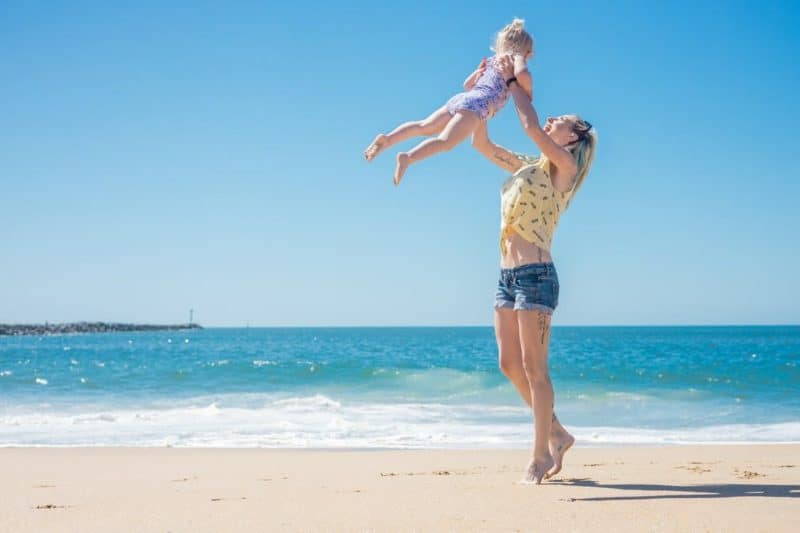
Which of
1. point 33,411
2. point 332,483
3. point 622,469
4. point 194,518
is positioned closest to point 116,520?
point 194,518

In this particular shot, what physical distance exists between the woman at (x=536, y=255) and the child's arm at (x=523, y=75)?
0.03 metres

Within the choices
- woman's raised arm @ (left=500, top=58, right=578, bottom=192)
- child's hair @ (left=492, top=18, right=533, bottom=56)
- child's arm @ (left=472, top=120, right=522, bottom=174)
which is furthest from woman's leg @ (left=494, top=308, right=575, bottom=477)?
child's hair @ (left=492, top=18, right=533, bottom=56)

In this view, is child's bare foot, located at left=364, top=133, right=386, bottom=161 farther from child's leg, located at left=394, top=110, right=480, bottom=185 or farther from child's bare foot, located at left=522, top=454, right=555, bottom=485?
child's bare foot, located at left=522, top=454, right=555, bottom=485

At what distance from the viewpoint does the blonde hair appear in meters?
4.41

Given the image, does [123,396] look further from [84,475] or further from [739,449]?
[739,449]

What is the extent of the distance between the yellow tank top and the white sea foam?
4620 millimetres

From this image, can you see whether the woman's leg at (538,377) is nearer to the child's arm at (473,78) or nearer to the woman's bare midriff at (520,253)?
the woman's bare midriff at (520,253)

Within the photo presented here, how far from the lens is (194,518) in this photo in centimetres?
363

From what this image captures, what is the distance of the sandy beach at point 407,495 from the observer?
11.1 ft

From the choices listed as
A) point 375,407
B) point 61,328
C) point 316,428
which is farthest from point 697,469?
point 61,328

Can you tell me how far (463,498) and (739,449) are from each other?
4.56 m

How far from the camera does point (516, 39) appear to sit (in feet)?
14.4

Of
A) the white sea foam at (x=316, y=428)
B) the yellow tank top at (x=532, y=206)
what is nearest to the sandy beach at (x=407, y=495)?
the yellow tank top at (x=532, y=206)

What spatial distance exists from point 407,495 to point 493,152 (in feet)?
6.60
